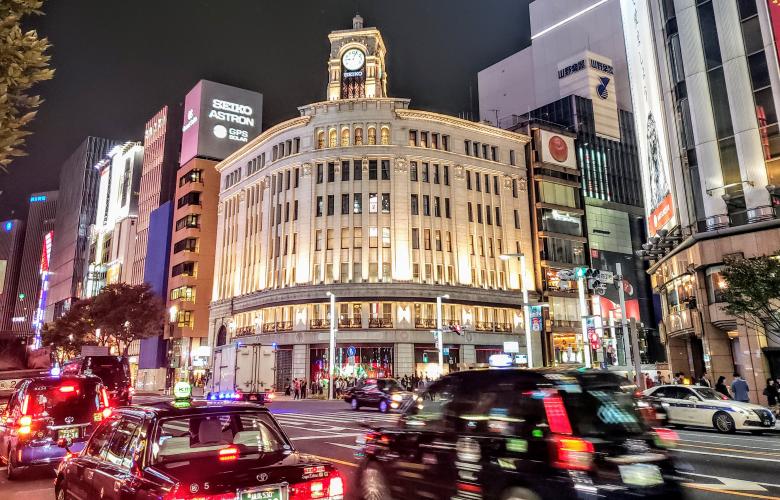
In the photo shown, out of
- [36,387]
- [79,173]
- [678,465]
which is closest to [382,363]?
[36,387]

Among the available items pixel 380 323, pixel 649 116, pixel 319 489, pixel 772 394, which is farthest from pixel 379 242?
pixel 319 489

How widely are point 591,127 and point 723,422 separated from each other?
7143 centimetres

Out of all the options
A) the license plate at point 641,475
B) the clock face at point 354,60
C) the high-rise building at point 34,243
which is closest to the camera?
the license plate at point 641,475

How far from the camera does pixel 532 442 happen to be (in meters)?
5.52

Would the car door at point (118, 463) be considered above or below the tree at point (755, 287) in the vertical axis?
below

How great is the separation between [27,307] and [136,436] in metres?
213

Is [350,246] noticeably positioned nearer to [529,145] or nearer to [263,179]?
[263,179]

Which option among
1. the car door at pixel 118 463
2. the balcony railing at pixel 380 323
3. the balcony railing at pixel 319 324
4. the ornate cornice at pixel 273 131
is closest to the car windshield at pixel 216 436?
the car door at pixel 118 463

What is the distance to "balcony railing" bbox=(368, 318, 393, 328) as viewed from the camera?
160 feet

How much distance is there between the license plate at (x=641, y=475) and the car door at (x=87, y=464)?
5571 millimetres

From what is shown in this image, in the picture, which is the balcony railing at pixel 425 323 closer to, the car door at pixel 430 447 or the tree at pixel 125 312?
the tree at pixel 125 312

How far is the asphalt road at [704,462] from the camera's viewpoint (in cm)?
820

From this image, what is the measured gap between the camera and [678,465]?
5.59 m

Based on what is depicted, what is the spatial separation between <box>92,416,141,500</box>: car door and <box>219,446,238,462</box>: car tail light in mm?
813
